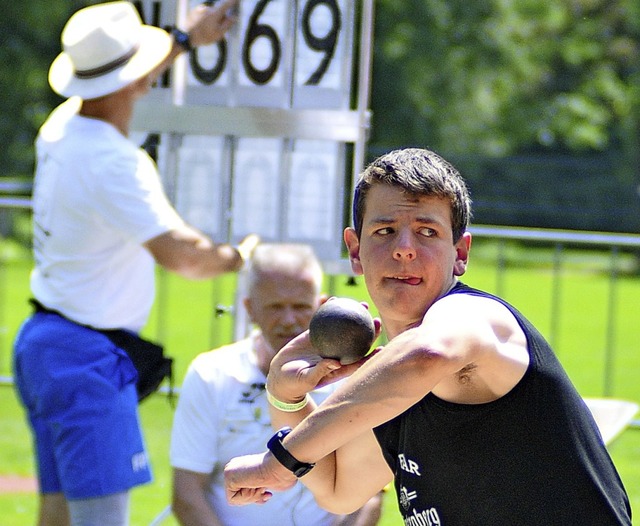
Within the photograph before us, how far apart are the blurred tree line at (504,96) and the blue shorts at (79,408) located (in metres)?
20.3

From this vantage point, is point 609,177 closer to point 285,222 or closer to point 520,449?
point 285,222

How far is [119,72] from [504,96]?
1110 inches

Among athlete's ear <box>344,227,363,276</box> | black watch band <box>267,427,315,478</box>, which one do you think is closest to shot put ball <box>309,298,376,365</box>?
athlete's ear <box>344,227,363,276</box>

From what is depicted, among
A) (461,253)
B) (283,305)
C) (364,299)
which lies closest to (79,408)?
(283,305)

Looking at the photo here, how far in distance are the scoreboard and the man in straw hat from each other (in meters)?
0.51

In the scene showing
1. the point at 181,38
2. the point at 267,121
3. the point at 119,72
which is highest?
the point at 181,38

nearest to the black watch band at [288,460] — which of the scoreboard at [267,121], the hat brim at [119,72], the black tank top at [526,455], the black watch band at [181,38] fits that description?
the black tank top at [526,455]

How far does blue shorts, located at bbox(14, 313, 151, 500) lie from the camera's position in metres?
3.75

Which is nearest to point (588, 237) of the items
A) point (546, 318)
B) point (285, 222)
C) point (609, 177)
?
point (285, 222)

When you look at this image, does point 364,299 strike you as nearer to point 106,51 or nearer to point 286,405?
point 106,51

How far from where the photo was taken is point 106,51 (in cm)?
409

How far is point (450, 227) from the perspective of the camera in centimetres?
230

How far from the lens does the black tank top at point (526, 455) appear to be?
215 centimetres

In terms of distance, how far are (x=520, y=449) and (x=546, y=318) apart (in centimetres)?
1193
